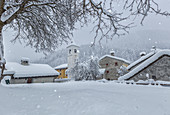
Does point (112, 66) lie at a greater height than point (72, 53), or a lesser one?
lesser

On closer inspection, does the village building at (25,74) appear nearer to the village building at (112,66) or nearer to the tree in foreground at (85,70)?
the tree in foreground at (85,70)

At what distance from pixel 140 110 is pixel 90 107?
49.3 inches

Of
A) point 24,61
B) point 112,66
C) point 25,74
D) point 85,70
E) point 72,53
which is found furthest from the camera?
point 72,53


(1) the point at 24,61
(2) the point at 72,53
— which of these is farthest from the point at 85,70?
(1) the point at 24,61

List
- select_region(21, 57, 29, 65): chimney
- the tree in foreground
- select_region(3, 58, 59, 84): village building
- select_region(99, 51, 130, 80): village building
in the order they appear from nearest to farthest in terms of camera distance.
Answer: select_region(3, 58, 59, 84): village building, select_region(21, 57, 29, 65): chimney, the tree in foreground, select_region(99, 51, 130, 80): village building

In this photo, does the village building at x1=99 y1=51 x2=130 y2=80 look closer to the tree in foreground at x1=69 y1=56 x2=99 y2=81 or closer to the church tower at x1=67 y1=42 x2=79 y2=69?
the tree in foreground at x1=69 y1=56 x2=99 y2=81

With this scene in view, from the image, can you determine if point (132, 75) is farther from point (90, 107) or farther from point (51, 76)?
point (51, 76)

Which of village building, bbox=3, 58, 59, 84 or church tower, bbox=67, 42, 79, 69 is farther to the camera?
church tower, bbox=67, 42, 79, 69

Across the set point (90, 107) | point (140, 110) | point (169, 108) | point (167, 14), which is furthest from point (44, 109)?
point (167, 14)

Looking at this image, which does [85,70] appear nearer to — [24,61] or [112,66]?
[112,66]

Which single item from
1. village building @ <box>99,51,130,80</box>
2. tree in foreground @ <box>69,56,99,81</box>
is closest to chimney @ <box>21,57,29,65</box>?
tree in foreground @ <box>69,56,99,81</box>

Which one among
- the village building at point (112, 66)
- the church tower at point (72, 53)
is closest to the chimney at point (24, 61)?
the church tower at point (72, 53)

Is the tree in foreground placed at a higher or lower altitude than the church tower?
lower

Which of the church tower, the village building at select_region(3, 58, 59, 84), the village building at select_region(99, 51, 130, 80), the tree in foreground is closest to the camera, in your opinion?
the village building at select_region(3, 58, 59, 84)
